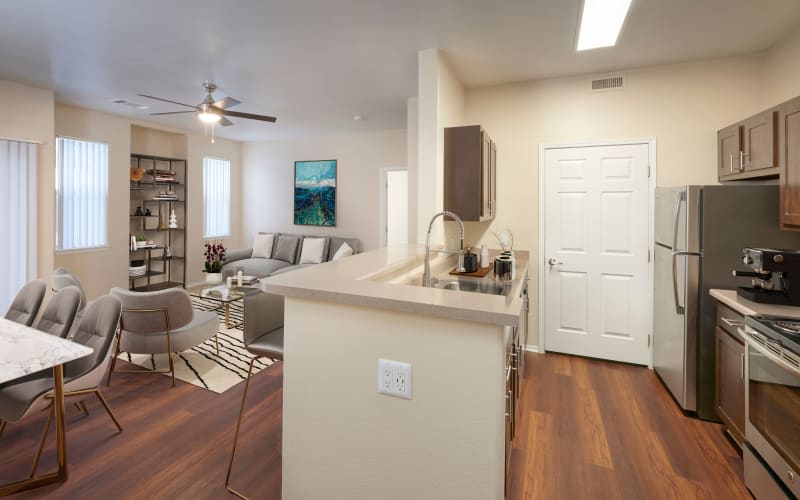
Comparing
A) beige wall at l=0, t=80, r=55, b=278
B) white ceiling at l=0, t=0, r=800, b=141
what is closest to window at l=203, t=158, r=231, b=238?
beige wall at l=0, t=80, r=55, b=278

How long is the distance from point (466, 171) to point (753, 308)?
77.9 inches

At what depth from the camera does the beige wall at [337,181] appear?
674 cm

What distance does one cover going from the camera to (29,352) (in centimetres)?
184

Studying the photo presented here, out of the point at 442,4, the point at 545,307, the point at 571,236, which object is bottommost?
the point at 545,307

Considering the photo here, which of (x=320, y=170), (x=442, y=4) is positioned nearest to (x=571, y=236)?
(x=442, y=4)

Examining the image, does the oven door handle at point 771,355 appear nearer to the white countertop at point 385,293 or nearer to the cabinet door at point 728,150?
the white countertop at point 385,293

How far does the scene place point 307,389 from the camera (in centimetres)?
159

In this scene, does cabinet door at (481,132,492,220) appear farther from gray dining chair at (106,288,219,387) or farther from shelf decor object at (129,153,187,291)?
shelf decor object at (129,153,187,291)

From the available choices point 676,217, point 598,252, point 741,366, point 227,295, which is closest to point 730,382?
point 741,366

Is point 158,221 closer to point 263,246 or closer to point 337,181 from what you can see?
point 263,246

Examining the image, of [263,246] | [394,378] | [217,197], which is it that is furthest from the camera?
[217,197]

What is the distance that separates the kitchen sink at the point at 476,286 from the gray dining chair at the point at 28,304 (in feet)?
8.92

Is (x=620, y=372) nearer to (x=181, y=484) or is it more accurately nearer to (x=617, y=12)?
(x=617, y=12)

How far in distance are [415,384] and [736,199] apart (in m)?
2.58
